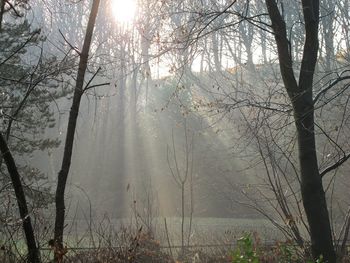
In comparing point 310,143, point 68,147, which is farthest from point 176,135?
point 68,147

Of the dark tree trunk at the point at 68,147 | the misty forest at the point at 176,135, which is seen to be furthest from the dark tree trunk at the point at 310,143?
the dark tree trunk at the point at 68,147

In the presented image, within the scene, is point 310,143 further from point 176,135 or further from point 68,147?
point 176,135

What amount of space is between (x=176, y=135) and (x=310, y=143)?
93.2 feet

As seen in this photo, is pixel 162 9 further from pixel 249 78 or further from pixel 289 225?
pixel 249 78

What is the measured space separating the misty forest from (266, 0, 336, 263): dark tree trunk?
0.02m

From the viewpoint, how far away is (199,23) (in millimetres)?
8242

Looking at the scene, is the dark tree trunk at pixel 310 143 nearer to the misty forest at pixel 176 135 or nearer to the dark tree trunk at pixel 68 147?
the misty forest at pixel 176 135

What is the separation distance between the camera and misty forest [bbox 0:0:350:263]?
6.07 meters

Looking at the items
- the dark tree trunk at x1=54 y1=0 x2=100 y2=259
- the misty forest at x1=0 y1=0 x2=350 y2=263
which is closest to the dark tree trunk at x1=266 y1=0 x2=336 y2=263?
the misty forest at x1=0 y1=0 x2=350 y2=263

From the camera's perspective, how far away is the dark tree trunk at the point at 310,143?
7.39 meters

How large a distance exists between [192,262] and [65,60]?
6682 millimetres

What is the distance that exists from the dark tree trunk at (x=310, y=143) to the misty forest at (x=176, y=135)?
0.07ft

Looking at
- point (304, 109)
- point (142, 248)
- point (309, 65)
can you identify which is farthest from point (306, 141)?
point (142, 248)

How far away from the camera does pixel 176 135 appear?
118 ft
